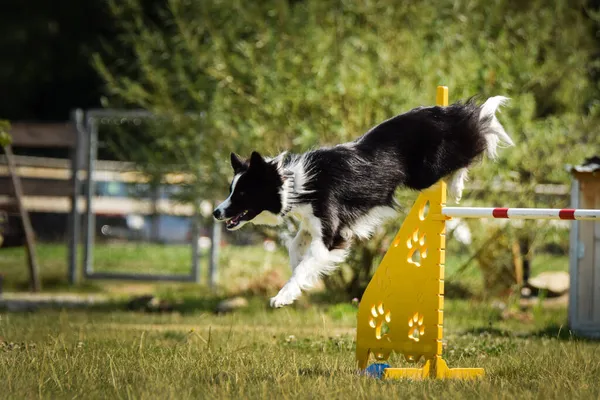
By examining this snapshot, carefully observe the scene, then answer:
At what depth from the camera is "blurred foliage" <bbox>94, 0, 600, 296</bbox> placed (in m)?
9.61

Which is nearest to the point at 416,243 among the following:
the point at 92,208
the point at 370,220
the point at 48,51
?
the point at 370,220

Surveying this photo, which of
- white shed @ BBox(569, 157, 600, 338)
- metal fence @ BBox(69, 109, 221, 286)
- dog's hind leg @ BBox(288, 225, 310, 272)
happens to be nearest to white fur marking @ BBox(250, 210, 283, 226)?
dog's hind leg @ BBox(288, 225, 310, 272)

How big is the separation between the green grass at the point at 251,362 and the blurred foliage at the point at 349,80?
2.06m

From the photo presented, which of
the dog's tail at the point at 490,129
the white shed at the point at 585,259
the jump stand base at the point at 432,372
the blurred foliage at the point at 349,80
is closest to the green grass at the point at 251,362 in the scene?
the jump stand base at the point at 432,372

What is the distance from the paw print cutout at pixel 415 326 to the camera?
5.32m

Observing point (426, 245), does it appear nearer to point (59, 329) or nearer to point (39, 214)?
point (59, 329)

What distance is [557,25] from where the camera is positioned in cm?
1106

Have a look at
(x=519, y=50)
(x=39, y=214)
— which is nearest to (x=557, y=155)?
(x=519, y=50)

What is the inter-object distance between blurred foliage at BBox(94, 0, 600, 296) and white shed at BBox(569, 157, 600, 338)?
125 centimetres

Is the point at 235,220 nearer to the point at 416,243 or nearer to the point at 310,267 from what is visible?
the point at 310,267

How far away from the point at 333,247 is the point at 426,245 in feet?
2.65

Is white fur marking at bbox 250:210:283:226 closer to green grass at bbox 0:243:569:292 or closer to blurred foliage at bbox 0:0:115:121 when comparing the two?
green grass at bbox 0:243:569:292

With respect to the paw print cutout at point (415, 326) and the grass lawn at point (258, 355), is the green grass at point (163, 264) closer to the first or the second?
the grass lawn at point (258, 355)

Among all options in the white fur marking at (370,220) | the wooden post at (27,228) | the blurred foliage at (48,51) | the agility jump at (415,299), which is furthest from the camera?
the blurred foliage at (48,51)
